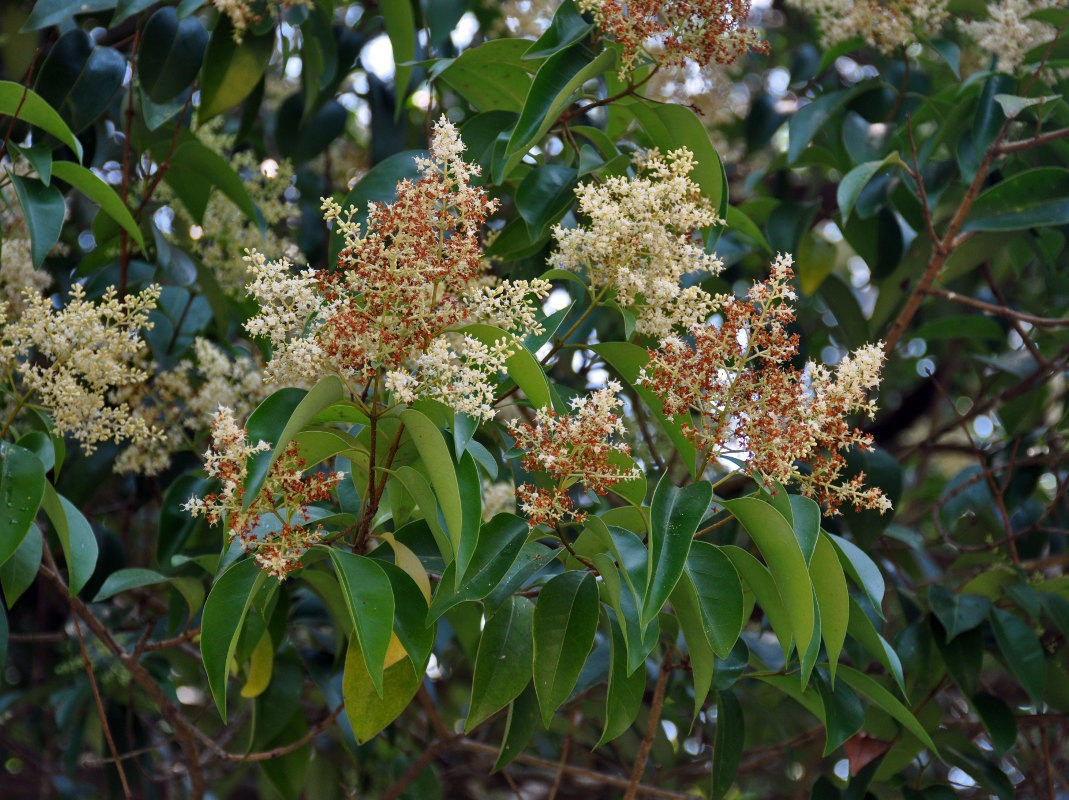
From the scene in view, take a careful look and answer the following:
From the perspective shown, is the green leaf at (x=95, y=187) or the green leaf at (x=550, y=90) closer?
the green leaf at (x=550, y=90)

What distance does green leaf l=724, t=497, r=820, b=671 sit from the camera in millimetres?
932

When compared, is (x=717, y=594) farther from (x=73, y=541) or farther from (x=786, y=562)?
(x=73, y=541)

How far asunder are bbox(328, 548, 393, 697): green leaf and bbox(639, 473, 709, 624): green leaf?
0.24 meters

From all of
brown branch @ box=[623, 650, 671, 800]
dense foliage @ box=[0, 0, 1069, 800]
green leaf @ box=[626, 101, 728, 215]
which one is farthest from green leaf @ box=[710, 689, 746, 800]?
green leaf @ box=[626, 101, 728, 215]

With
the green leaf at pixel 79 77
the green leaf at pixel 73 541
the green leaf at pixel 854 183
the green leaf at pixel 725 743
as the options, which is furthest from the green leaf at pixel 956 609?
the green leaf at pixel 79 77

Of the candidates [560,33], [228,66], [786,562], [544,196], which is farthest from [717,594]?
[228,66]

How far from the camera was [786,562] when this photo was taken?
3.11 ft

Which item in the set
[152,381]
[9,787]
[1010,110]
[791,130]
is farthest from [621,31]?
[9,787]

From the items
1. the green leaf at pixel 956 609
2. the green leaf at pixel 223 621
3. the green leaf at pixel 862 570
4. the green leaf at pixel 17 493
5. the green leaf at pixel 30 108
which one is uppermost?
the green leaf at pixel 30 108

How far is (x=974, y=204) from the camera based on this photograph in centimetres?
163

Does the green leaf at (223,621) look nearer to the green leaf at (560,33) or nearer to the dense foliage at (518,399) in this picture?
the dense foliage at (518,399)

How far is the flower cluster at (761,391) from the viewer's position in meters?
0.99

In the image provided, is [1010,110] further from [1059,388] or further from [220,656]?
[1059,388]

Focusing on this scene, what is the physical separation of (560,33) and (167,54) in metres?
0.74
